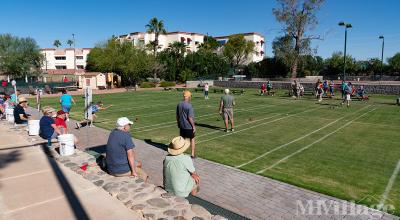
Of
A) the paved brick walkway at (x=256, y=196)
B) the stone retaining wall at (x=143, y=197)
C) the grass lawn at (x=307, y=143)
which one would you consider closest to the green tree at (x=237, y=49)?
the grass lawn at (x=307, y=143)

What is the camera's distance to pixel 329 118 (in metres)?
17.6

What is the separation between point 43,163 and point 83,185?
2.36 meters

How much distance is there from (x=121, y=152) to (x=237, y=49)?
7839 centimetres

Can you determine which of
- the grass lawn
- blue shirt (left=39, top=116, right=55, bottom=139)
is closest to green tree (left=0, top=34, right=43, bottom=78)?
the grass lawn

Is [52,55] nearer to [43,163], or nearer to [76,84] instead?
[76,84]

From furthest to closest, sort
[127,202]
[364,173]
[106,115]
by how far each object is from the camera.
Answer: [106,115], [364,173], [127,202]

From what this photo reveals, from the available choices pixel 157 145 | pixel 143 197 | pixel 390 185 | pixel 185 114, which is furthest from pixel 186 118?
pixel 390 185

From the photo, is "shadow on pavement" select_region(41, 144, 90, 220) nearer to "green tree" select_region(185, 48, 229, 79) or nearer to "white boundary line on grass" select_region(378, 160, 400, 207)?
"white boundary line on grass" select_region(378, 160, 400, 207)

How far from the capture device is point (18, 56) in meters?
62.0

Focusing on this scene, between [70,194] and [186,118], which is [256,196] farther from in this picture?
[70,194]

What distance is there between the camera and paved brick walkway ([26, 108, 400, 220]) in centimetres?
618

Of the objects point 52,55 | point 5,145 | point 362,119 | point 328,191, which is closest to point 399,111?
point 362,119

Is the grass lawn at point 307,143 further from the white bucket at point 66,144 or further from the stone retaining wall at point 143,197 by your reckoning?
the white bucket at point 66,144

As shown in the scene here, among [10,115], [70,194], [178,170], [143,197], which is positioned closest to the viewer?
[178,170]
